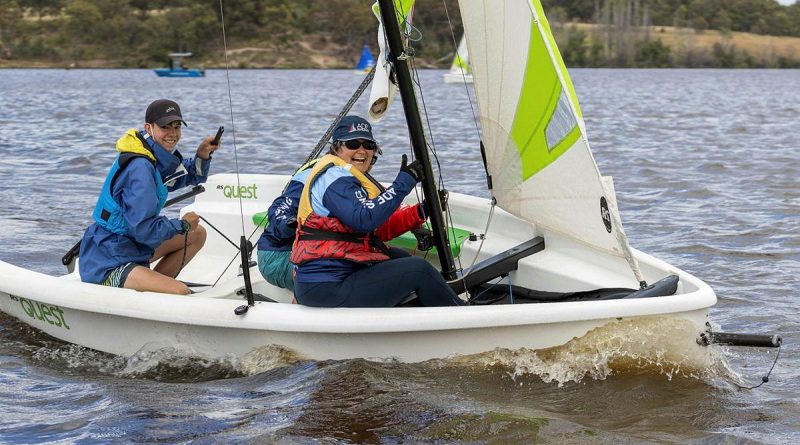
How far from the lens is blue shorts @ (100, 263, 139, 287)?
4770mm

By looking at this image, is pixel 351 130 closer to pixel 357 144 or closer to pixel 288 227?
pixel 357 144

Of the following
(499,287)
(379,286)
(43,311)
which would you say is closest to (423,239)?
(499,287)

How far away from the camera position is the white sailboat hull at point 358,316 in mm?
4074

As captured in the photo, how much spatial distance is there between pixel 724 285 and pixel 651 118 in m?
16.8

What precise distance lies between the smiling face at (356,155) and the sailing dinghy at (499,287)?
0.30 m

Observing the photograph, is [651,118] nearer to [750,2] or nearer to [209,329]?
[209,329]

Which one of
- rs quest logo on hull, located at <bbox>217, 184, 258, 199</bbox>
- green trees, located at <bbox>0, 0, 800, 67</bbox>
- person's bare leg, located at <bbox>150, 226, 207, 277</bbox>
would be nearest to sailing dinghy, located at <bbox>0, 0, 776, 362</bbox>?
person's bare leg, located at <bbox>150, 226, 207, 277</bbox>

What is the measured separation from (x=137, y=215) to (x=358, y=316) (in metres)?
1.10

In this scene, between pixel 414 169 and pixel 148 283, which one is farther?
pixel 148 283

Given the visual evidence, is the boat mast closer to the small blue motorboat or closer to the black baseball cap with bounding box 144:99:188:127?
the black baseball cap with bounding box 144:99:188:127

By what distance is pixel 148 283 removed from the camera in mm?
4762

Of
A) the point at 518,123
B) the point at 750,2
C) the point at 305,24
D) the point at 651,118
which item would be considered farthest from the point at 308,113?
the point at 750,2

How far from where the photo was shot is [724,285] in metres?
6.53

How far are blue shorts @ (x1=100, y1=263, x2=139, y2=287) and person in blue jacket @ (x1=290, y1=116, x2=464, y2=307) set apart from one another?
2.85 ft
